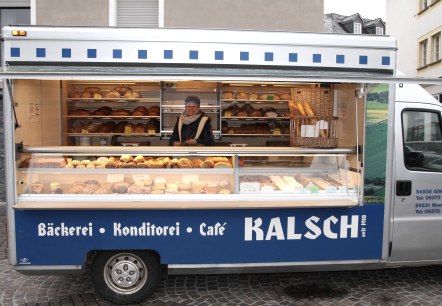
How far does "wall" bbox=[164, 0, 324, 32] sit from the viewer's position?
926cm

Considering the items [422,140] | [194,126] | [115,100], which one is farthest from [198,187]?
[115,100]

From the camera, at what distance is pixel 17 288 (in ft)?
14.8

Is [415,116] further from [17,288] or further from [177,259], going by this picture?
[17,288]

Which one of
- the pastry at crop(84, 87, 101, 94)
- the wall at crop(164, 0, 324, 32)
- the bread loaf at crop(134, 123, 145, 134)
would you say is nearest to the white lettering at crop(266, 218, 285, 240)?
the bread loaf at crop(134, 123, 145, 134)

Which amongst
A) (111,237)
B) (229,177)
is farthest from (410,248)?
(111,237)

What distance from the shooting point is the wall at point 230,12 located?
9.26 metres

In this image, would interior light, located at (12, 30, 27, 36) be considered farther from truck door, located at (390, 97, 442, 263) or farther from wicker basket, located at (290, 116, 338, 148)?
truck door, located at (390, 97, 442, 263)

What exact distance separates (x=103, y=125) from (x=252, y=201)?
16.1ft

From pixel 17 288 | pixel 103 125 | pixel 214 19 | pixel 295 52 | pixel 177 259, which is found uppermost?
pixel 214 19

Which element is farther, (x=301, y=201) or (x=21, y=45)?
(x=301, y=201)

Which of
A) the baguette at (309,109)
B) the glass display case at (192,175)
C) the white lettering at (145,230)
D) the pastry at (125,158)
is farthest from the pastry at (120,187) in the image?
the baguette at (309,109)

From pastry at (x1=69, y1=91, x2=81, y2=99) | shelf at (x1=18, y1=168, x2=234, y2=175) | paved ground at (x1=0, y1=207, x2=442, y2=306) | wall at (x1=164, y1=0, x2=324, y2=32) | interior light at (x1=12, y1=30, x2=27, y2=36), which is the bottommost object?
paved ground at (x1=0, y1=207, x2=442, y2=306)

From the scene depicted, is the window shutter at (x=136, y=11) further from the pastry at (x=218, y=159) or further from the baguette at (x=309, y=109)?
the pastry at (x=218, y=159)

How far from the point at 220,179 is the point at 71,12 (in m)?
6.75
